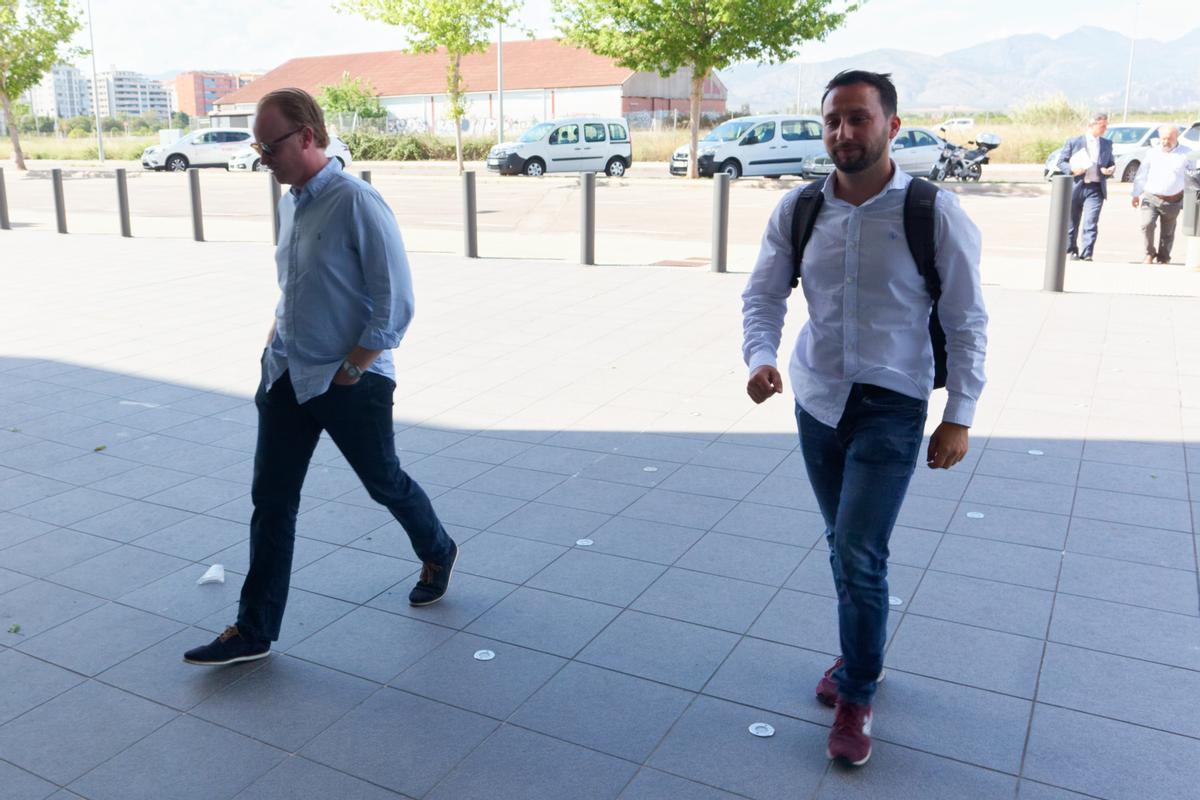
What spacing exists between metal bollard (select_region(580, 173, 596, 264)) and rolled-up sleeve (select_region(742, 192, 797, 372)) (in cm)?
983

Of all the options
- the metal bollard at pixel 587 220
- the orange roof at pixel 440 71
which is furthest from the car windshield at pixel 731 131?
the orange roof at pixel 440 71

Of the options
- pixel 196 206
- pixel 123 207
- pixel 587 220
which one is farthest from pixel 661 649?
pixel 123 207

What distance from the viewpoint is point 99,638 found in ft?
12.5

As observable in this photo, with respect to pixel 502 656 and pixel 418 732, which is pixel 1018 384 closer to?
pixel 502 656

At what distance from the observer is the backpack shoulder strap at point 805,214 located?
303 cm

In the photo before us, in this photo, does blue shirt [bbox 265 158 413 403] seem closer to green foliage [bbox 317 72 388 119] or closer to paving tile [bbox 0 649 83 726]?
paving tile [bbox 0 649 83 726]

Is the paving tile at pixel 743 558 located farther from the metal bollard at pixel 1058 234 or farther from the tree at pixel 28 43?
the tree at pixel 28 43

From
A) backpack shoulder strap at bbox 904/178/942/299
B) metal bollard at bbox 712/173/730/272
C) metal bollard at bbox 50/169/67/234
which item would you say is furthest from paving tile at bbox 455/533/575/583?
metal bollard at bbox 50/169/67/234

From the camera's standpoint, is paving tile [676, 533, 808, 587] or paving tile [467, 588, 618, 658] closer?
paving tile [467, 588, 618, 658]

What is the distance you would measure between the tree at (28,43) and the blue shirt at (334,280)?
41.1 meters

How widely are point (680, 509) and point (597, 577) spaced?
2.82 feet

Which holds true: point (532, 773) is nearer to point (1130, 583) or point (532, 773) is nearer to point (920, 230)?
point (920, 230)

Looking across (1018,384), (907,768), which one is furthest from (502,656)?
(1018,384)

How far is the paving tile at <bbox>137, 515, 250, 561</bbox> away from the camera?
15.1ft
